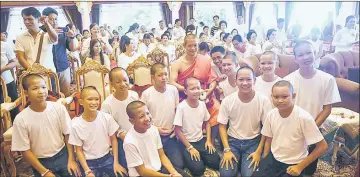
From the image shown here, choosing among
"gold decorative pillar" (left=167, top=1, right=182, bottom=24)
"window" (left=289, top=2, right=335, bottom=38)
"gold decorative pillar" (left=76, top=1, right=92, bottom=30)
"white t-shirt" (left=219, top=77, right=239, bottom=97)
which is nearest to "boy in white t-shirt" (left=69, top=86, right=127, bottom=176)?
"white t-shirt" (left=219, top=77, right=239, bottom=97)

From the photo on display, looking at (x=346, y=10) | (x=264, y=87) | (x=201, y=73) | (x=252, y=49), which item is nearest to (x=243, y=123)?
(x=264, y=87)

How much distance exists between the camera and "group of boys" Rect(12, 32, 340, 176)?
121 cm

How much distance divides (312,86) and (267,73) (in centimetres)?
22

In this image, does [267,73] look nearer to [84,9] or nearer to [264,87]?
[264,87]

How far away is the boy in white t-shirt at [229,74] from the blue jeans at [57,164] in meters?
0.92

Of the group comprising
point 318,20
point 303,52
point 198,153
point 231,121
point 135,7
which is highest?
point 135,7

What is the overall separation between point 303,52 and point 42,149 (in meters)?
1.22

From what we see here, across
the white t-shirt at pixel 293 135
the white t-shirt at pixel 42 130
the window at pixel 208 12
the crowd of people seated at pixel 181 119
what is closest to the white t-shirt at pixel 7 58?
the crowd of people seated at pixel 181 119

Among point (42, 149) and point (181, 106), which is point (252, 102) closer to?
point (181, 106)

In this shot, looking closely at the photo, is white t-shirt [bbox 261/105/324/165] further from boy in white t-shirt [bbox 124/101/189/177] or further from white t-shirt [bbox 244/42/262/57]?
white t-shirt [bbox 244/42/262/57]

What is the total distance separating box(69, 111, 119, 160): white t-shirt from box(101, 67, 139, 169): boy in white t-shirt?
100mm

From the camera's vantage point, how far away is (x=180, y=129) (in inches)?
57.7

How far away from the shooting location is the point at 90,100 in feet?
4.11

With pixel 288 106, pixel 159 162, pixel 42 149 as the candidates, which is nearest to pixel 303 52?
pixel 288 106
